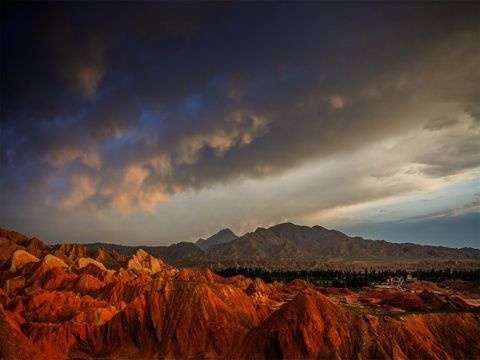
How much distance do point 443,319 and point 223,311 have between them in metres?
30.5

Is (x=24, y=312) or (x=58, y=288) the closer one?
(x=24, y=312)

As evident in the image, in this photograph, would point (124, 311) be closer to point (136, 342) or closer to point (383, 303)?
point (136, 342)

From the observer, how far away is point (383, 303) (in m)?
70.8

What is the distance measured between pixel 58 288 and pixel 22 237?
9454 cm

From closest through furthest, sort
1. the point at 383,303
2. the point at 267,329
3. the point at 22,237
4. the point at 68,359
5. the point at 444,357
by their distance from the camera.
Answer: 1. the point at 444,357
2. the point at 267,329
3. the point at 68,359
4. the point at 383,303
5. the point at 22,237

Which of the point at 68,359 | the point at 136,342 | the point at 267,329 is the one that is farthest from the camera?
the point at 136,342

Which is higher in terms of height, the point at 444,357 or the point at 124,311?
the point at 124,311

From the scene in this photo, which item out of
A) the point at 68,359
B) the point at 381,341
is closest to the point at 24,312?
the point at 68,359

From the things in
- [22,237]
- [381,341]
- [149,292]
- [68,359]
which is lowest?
[68,359]

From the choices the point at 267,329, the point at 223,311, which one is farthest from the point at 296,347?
the point at 223,311

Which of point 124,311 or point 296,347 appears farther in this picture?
point 124,311

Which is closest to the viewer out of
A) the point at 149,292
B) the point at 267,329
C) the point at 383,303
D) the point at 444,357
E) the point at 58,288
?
the point at 444,357

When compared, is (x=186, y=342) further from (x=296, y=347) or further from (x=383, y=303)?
(x=383, y=303)

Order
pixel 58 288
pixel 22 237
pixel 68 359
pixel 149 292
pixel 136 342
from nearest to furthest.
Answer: pixel 68 359
pixel 136 342
pixel 149 292
pixel 58 288
pixel 22 237
